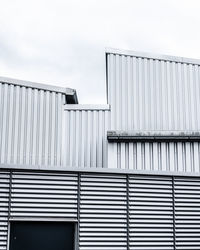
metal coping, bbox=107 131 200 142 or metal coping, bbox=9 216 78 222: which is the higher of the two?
metal coping, bbox=107 131 200 142

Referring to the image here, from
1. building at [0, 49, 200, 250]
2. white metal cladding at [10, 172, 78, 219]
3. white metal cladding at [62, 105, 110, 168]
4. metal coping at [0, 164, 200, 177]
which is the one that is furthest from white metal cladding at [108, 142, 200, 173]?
white metal cladding at [10, 172, 78, 219]

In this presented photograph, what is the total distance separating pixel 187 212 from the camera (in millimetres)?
13203

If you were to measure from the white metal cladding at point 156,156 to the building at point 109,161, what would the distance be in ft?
0.12

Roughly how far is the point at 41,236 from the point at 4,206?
1176 millimetres

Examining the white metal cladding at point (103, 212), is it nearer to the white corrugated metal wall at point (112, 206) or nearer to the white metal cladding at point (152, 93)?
the white corrugated metal wall at point (112, 206)

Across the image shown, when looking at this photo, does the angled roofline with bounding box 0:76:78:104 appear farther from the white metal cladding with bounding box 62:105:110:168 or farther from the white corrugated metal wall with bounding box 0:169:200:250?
the white corrugated metal wall with bounding box 0:169:200:250

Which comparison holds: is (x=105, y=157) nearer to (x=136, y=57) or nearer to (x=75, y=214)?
(x=136, y=57)

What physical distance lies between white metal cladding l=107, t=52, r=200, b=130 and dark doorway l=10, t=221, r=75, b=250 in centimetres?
842

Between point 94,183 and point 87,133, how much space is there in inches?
303

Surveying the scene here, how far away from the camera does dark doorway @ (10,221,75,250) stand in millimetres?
11906

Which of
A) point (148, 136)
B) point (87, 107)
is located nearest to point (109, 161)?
point (148, 136)

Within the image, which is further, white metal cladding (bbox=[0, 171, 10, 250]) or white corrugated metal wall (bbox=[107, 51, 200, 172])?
white corrugated metal wall (bbox=[107, 51, 200, 172])

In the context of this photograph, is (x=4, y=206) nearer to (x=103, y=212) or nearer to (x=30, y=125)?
(x=103, y=212)

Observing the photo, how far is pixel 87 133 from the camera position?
2009cm
